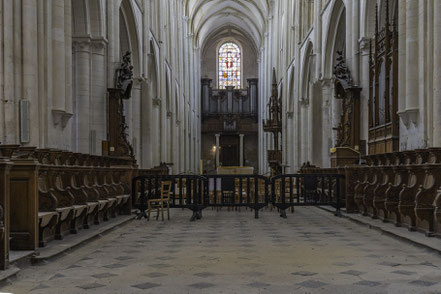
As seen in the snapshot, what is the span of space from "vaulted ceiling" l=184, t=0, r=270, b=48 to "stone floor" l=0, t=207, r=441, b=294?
1242 inches

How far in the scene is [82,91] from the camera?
43.5 feet

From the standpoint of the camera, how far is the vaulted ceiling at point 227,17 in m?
40.4

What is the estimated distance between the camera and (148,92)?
65.4ft

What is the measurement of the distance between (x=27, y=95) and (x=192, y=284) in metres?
5.99

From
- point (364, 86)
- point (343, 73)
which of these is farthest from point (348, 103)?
point (343, 73)

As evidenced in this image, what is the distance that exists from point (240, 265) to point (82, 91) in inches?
362

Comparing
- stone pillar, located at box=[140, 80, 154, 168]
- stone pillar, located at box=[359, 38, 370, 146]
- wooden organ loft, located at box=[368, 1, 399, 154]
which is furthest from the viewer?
stone pillar, located at box=[140, 80, 154, 168]

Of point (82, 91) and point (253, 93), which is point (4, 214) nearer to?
point (82, 91)

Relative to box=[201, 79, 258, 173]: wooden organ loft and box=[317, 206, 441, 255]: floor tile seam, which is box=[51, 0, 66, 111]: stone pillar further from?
box=[201, 79, 258, 173]: wooden organ loft

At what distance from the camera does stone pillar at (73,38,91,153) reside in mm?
13188

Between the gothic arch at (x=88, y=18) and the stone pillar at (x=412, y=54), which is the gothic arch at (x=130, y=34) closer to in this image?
the gothic arch at (x=88, y=18)

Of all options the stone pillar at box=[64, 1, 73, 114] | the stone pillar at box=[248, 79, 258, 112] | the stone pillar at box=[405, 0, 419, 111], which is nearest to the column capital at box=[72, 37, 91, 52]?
the stone pillar at box=[64, 1, 73, 114]

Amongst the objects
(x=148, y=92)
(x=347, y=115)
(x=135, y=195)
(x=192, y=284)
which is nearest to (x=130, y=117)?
(x=148, y=92)

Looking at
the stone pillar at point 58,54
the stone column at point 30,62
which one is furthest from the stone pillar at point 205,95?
the stone column at point 30,62
